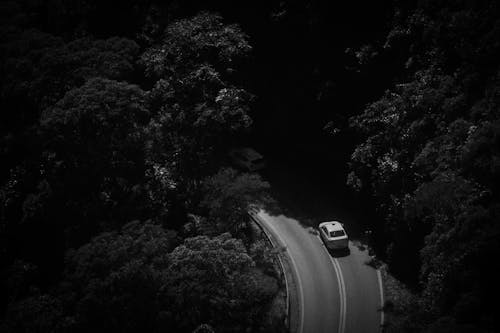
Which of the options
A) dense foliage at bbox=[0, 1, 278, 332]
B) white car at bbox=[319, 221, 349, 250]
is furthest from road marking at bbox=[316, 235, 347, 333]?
dense foliage at bbox=[0, 1, 278, 332]

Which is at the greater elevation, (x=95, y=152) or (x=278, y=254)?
(x=95, y=152)

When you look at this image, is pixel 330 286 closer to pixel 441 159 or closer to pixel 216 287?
pixel 216 287

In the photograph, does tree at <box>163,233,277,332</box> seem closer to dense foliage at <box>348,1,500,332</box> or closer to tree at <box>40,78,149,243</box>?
tree at <box>40,78,149,243</box>

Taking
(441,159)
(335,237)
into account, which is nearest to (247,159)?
(335,237)

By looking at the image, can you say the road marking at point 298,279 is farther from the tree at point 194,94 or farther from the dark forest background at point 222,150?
the tree at point 194,94

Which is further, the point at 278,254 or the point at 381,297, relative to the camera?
the point at 278,254

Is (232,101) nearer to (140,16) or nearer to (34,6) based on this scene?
(140,16)
